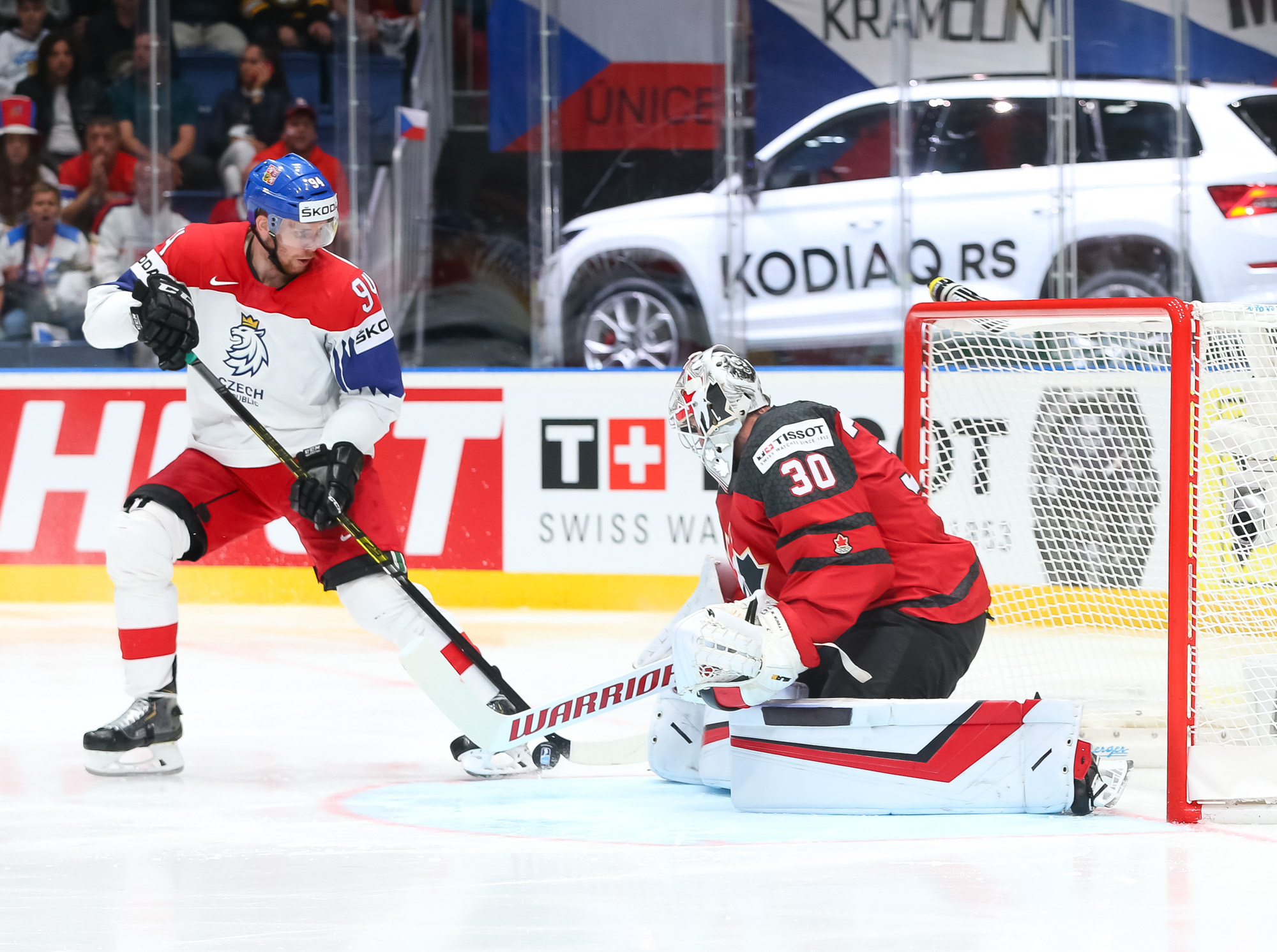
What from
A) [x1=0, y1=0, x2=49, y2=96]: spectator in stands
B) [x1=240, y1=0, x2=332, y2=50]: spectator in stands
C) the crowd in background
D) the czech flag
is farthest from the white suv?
[x1=0, y1=0, x2=49, y2=96]: spectator in stands

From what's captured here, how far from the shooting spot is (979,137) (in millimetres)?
6844

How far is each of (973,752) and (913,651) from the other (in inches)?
8.2

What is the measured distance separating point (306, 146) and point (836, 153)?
2.35m

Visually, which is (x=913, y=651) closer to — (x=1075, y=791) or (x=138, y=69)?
(x=1075, y=791)

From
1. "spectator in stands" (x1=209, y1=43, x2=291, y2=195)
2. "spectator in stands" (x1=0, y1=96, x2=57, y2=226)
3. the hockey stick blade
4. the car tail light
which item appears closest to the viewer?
the hockey stick blade

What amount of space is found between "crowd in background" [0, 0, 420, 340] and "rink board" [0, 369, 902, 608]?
100cm

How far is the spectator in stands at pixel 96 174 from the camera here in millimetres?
7035

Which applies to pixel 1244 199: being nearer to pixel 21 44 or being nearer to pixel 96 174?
pixel 96 174

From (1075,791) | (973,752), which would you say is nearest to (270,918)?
(973,752)

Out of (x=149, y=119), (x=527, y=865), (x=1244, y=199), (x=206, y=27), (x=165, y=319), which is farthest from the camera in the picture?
(x=206, y=27)

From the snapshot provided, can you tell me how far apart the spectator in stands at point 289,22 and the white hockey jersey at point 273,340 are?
4269mm

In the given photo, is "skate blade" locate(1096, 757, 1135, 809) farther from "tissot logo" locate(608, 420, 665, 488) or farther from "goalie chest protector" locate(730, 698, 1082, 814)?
"tissot logo" locate(608, 420, 665, 488)

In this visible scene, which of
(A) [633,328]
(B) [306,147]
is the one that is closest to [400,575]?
(A) [633,328]

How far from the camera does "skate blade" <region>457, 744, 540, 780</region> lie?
3.34 metres
